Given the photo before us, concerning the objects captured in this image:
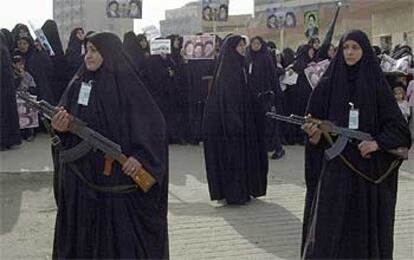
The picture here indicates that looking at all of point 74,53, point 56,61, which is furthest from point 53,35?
point 74,53

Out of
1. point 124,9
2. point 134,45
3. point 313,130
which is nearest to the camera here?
point 313,130

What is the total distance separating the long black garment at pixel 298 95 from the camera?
437 inches

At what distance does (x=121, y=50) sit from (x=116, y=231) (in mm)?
987

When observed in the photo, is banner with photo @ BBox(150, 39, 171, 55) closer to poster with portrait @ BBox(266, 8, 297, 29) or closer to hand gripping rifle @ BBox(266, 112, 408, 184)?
poster with portrait @ BBox(266, 8, 297, 29)

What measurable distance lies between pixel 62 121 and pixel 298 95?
26.2 feet

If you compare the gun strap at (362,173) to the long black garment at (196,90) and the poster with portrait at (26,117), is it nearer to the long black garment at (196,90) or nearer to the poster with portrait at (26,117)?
the poster with portrait at (26,117)

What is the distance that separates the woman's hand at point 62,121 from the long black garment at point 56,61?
7496 mm

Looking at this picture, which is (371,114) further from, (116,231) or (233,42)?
(233,42)

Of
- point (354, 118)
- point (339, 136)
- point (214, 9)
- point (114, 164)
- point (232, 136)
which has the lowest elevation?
point (232, 136)

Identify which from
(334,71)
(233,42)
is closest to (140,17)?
(233,42)

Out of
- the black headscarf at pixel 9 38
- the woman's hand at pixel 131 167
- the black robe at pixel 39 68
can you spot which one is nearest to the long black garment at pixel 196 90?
Result: the black robe at pixel 39 68

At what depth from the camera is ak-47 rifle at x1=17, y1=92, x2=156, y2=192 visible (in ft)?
11.6

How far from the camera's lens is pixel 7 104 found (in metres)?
9.11

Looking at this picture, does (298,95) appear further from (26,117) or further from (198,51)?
(26,117)
